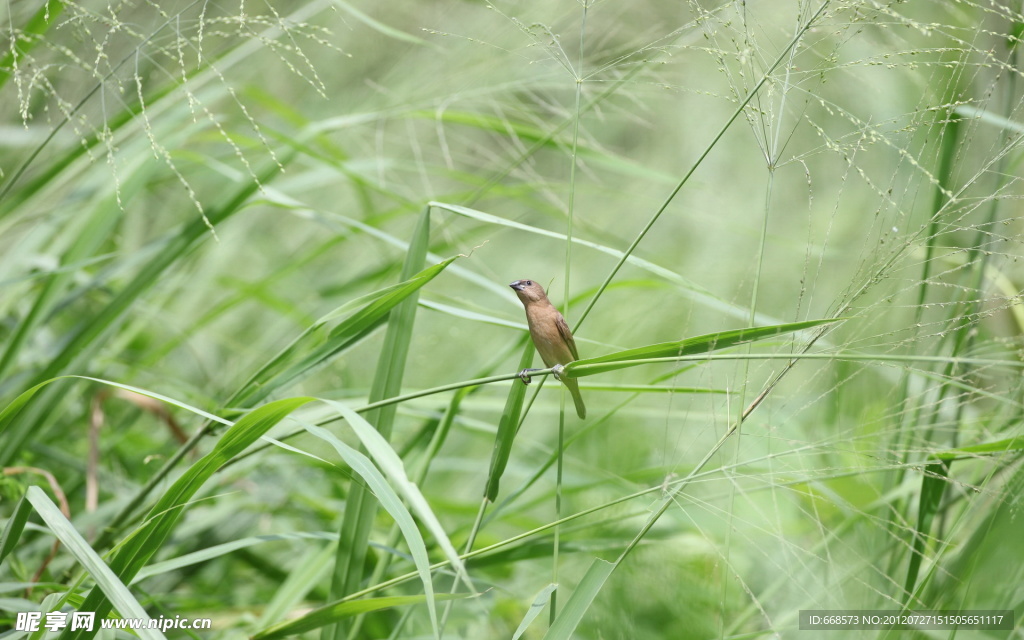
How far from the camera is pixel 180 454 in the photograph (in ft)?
4.60

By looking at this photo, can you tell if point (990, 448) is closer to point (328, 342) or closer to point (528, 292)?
point (528, 292)

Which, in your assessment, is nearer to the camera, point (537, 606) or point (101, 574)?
point (101, 574)

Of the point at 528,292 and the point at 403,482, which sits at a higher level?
the point at 528,292

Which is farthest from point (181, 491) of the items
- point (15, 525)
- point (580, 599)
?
point (580, 599)

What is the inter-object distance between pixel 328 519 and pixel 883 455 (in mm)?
1585

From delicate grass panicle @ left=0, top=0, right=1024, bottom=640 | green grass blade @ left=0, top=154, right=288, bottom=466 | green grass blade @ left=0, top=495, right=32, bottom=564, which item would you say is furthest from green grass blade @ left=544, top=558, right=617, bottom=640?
green grass blade @ left=0, top=154, right=288, bottom=466

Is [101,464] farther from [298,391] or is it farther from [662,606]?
[662,606]

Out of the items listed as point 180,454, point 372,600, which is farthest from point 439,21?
point 372,600

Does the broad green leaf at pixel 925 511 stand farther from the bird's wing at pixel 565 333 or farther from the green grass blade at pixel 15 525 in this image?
the green grass blade at pixel 15 525

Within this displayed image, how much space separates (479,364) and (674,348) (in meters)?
1.51

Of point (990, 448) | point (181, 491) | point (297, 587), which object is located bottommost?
point (297, 587)

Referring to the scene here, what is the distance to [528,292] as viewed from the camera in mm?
1805

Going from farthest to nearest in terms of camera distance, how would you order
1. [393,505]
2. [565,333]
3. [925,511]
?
[565,333]
[925,511]
[393,505]

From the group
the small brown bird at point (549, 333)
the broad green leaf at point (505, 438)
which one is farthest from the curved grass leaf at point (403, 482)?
the small brown bird at point (549, 333)
